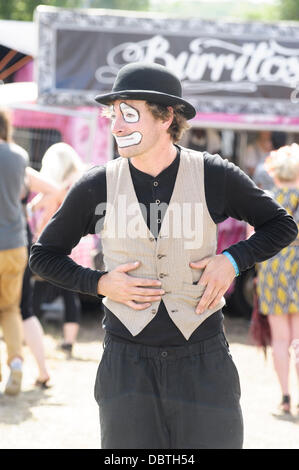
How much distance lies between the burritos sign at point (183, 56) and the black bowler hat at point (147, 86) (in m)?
6.07

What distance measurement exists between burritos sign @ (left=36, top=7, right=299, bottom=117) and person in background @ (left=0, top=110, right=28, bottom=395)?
345 cm

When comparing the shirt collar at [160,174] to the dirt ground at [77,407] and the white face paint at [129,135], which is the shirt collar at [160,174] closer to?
the white face paint at [129,135]

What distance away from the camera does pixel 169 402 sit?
2.87 m

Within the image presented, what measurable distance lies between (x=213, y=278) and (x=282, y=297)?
303cm

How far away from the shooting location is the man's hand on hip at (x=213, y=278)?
9.59 ft

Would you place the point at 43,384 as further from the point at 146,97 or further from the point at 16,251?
the point at 146,97

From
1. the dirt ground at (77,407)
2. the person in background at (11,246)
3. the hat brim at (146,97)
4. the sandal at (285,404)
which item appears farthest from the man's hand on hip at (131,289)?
the sandal at (285,404)

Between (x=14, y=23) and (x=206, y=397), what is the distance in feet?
25.0

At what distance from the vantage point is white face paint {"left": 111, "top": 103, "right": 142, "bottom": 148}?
9.76ft

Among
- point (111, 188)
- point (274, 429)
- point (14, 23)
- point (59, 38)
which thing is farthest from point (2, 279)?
point (14, 23)

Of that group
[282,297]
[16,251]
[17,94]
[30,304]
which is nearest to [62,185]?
[30,304]

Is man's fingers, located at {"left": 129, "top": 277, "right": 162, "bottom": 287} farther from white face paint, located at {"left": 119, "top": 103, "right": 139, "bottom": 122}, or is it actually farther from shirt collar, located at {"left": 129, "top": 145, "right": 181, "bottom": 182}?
white face paint, located at {"left": 119, "top": 103, "right": 139, "bottom": 122}

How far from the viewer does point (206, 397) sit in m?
2.87
